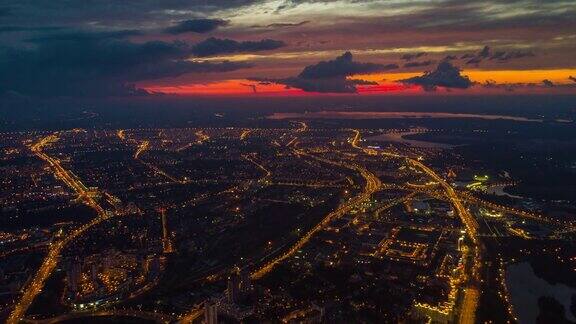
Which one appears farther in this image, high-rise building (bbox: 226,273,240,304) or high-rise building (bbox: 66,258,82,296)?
high-rise building (bbox: 66,258,82,296)

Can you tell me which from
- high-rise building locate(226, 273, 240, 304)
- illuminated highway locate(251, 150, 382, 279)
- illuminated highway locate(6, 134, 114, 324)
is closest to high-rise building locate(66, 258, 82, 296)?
illuminated highway locate(6, 134, 114, 324)

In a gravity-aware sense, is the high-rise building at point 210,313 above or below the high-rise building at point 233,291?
above

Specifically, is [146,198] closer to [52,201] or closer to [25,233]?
[52,201]

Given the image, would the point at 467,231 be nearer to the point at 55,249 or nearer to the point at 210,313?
the point at 210,313

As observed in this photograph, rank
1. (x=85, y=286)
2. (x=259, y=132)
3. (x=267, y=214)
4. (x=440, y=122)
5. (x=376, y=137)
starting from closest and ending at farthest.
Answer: (x=85, y=286), (x=267, y=214), (x=376, y=137), (x=259, y=132), (x=440, y=122)

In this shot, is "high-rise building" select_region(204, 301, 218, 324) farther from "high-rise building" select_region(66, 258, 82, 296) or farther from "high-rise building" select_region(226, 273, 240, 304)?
"high-rise building" select_region(66, 258, 82, 296)

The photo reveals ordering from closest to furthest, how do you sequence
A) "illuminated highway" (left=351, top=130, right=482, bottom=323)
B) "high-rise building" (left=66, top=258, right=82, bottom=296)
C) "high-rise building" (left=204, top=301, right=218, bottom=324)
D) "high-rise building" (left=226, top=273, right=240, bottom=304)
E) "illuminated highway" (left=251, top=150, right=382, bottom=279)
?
"high-rise building" (left=204, top=301, right=218, bottom=324) → "illuminated highway" (left=351, top=130, right=482, bottom=323) → "high-rise building" (left=226, top=273, right=240, bottom=304) → "high-rise building" (left=66, top=258, right=82, bottom=296) → "illuminated highway" (left=251, top=150, right=382, bottom=279)

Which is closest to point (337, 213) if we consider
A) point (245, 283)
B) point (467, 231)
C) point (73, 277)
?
point (467, 231)

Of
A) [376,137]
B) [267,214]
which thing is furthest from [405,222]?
[376,137]

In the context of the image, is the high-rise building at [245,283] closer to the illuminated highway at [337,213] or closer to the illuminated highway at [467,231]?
the illuminated highway at [337,213]

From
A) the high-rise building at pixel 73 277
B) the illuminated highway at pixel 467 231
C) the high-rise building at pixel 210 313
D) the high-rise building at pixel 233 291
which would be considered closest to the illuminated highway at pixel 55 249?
the high-rise building at pixel 73 277

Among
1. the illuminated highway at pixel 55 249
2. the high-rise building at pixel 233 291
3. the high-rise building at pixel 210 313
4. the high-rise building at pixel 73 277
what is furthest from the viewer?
the high-rise building at pixel 73 277
